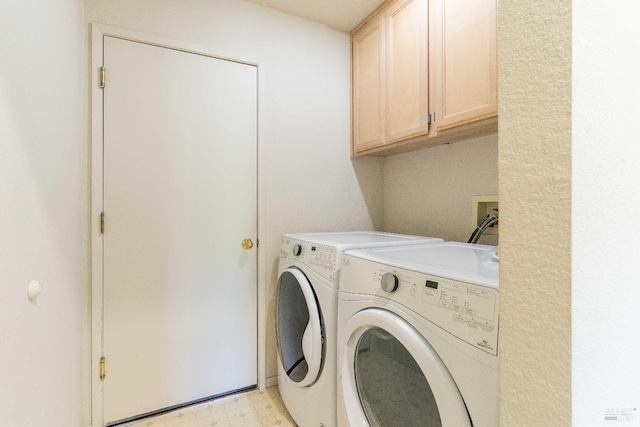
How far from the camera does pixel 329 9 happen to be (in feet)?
6.22

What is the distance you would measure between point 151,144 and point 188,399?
1.42 m

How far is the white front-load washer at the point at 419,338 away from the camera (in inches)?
27.3

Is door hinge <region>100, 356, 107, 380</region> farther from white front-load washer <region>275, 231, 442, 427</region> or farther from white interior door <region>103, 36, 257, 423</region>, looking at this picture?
white front-load washer <region>275, 231, 442, 427</region>

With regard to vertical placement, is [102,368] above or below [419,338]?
below

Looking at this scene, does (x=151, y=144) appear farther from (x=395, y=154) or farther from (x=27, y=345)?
(x=395, y=154)

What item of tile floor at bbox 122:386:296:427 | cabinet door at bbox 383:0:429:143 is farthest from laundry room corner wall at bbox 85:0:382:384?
cabinet door at bbox 383:0:429:143

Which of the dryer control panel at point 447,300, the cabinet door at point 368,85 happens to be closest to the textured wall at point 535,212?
the dryer control panel at point 447,300

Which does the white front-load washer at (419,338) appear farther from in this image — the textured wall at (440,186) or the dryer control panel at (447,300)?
the textured wall at (440,186)

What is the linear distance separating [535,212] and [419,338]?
1.60ft

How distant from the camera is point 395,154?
87.0 inches

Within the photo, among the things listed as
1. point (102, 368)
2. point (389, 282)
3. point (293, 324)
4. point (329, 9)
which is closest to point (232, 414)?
point (293, 324)

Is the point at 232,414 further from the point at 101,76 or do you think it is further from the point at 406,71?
the point at 406,71

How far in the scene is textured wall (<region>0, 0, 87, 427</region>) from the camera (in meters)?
0.69

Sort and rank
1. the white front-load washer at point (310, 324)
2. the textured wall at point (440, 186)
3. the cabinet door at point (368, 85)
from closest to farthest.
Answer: the white front-load washer at point (310, 324)
the textured wall at point (440, 186)
the cabinet door at point (368, 85)
